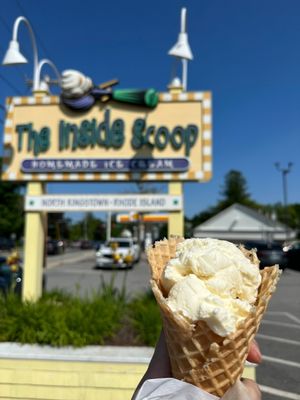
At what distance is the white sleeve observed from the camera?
1665 mm

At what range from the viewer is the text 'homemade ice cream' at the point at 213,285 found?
1.73 m

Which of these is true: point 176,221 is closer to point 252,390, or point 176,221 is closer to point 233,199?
point 252,390

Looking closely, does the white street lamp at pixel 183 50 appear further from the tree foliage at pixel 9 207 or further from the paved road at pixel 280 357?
the tree foliage at pixel 9 207

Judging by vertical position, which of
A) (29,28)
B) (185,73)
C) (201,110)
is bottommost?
(201,110)

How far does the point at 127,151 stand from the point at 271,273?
511 cm

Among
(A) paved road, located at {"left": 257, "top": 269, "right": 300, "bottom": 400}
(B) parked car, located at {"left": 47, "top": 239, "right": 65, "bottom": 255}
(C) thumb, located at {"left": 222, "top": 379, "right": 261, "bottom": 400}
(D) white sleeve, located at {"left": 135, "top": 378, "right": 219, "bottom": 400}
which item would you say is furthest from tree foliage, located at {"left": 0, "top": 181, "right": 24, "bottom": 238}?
(C) thumb, located at {"left": 222, "top": 379, "right": 261, "bottom": 400}

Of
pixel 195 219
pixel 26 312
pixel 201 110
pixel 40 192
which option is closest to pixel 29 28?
pixel 40 192

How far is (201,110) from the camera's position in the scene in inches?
263

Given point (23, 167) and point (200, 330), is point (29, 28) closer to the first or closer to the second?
point (23, 167)

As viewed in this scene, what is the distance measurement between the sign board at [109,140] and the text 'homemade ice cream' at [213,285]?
4.66 meters

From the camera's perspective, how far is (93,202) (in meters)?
6.79

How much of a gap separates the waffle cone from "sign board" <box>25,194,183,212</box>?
4.58 meters

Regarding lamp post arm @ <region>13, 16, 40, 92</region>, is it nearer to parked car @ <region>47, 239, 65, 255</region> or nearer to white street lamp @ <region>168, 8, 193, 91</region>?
white street lamp @ <region>168, 8, 193, 91</region>

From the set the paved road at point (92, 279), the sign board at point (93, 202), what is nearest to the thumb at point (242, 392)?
the sign board at point (93, 202)
